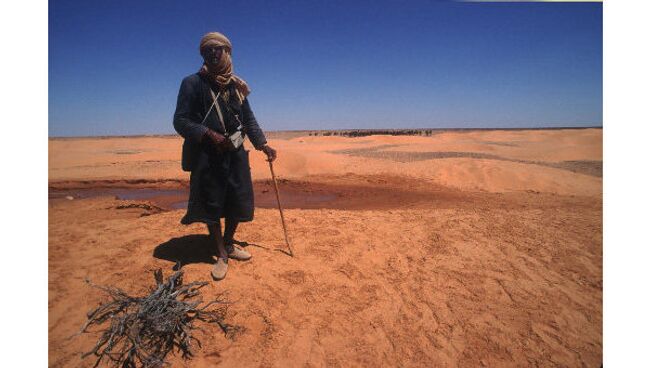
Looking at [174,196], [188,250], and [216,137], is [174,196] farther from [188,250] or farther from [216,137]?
[216,137]

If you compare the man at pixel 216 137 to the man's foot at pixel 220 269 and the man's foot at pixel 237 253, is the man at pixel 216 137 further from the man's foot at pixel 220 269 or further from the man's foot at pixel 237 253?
the man's foot at pixel 237 253

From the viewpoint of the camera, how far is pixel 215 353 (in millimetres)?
1937

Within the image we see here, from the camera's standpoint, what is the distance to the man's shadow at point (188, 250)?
2.94m

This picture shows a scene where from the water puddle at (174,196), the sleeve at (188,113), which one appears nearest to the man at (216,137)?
the sleeve at (188,113)

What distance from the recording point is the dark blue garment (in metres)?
2.35

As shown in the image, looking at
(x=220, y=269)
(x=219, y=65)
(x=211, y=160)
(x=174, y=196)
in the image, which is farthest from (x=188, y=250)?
(x=174, y=196)

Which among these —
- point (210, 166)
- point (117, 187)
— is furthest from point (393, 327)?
point (117, 187)

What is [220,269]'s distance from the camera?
2.62 m

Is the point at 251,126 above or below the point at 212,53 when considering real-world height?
below

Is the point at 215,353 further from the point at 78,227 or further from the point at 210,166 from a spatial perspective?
the point at 78,227

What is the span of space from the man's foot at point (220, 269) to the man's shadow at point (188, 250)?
0.23 meters

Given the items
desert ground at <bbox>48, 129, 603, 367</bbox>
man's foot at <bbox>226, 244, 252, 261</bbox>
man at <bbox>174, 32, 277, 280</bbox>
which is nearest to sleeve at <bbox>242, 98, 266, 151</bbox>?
man at <bbox>174, 32, 277, 280</bbox>

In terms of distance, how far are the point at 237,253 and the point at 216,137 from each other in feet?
3.71
